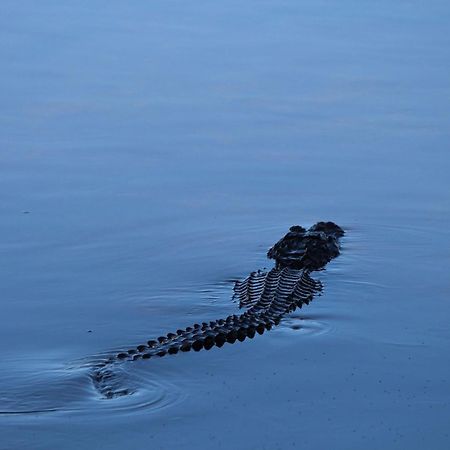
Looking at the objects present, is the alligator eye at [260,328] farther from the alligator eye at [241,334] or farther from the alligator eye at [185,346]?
the alligator eye at [185,346]

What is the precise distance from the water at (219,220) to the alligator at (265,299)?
0.10 metres

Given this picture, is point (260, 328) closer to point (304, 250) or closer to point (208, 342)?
point (208, 342)

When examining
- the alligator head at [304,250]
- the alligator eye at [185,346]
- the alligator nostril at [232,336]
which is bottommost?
the alligator eye at [185,346]

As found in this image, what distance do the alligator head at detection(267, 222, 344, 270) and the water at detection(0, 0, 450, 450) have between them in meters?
0.11

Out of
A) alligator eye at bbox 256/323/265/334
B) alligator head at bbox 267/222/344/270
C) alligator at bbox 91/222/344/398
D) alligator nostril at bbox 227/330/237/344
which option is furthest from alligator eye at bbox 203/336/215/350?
alligator head at bbox 267/222/344/270

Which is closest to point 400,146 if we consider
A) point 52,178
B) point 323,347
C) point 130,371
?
point 52,178

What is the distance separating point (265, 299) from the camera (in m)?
8.56

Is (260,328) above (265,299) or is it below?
below

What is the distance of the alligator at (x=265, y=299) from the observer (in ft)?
24.3

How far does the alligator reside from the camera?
24.3 ft

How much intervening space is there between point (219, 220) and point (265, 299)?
1814 mm

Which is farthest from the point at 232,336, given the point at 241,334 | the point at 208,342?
the point at 208,342

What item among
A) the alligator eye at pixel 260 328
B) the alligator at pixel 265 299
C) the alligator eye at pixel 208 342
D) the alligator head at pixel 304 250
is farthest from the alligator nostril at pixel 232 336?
the alligator head at pixel 304 250

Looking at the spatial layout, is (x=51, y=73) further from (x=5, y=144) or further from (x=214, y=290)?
(x=214, y=290)
